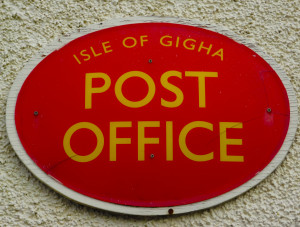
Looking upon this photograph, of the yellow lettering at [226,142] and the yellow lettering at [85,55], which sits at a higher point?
the yellow lettering at [85,55]

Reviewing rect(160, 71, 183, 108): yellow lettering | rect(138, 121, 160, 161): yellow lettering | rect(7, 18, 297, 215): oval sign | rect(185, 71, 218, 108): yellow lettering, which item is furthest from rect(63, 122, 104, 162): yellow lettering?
rect(185, 71, 218, 108): yellow lettering

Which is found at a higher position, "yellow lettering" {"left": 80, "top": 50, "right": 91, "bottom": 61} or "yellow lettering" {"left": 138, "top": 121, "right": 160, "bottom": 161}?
"yellow lettering" {"left": 80, "top": 50, "right": 91, "bottom": 61}

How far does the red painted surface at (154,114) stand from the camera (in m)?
1.16

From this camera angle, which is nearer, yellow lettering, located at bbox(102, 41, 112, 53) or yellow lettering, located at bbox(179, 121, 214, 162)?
yellow lettering, located at bbox(179, 121, 214, 162)

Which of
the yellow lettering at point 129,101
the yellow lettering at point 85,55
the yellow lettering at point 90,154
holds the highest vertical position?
the yellow lettering at point 85,55

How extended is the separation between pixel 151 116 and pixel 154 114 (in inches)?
0.4

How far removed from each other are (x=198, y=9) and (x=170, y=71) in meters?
0.26

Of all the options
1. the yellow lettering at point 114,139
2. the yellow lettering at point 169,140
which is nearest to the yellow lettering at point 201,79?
the yellow lettering at point 169,140

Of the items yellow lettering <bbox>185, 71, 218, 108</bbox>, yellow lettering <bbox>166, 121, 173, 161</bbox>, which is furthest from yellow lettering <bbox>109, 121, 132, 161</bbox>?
yellow lettering <bbox>185, 71, 218, 108</bbox>

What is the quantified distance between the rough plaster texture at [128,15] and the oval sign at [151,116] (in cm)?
4

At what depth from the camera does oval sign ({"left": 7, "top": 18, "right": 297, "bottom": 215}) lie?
1162 millimetres

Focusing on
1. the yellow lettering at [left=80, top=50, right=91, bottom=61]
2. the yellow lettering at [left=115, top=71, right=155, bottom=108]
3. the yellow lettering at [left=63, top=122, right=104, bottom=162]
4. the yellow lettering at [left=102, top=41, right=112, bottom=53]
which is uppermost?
the yellow lettering at [left=102, top=41, right=112, bottom=53]

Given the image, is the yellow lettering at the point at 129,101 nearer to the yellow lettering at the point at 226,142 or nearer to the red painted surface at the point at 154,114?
the red painted surface at the point at 154,114

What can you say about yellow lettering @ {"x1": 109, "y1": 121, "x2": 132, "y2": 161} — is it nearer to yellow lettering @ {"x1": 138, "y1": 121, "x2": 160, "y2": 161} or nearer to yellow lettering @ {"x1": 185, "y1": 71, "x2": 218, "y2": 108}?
yellow lettering @ {"x1": 138, "y1": 121, "x2": 160, "y2": 161}
